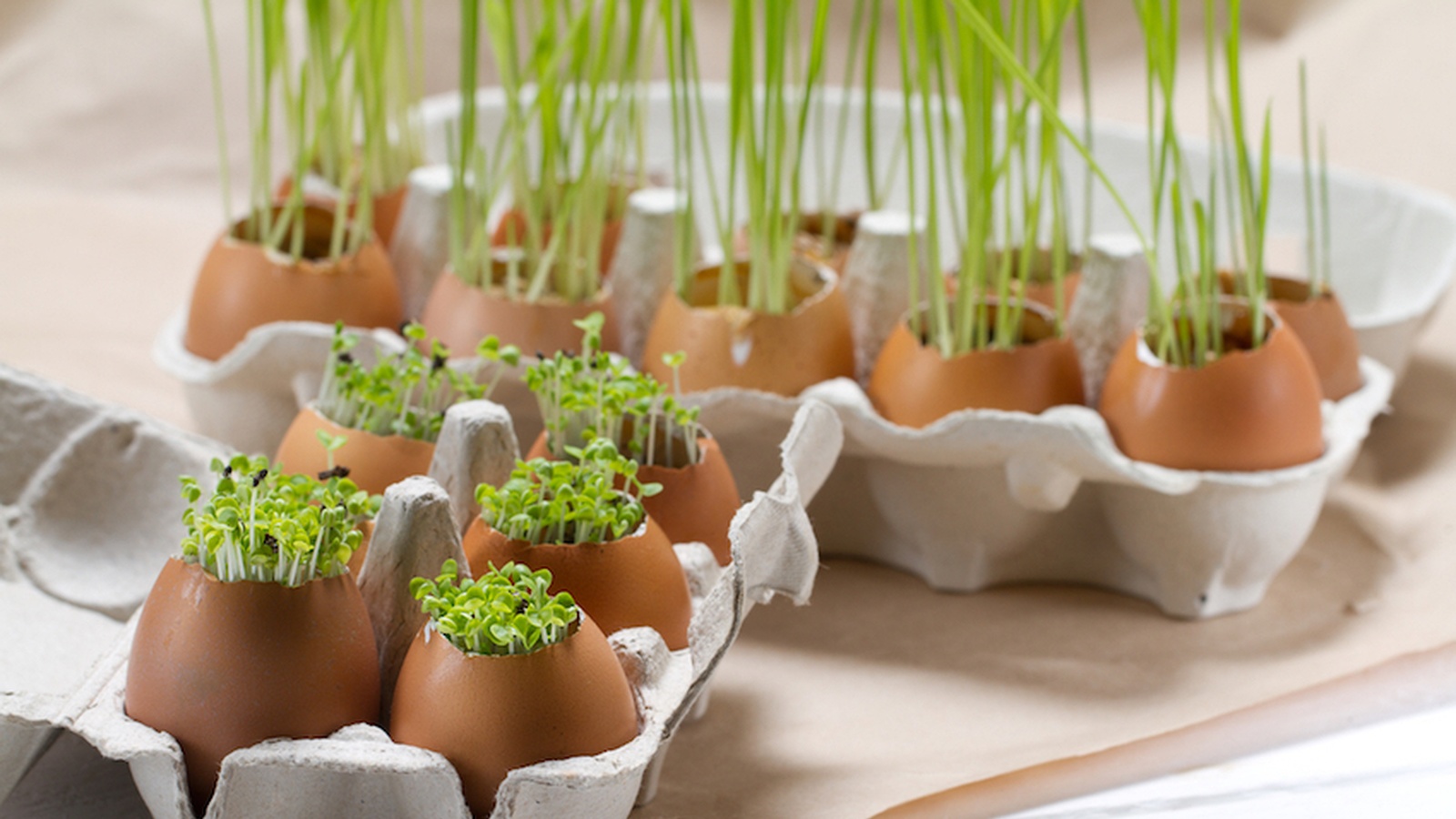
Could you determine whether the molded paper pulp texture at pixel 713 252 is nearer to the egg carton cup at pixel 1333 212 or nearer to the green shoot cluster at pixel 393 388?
the egg carton cup at pixel 1333 212

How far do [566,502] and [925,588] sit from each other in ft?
1.22

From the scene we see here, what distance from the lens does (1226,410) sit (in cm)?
83

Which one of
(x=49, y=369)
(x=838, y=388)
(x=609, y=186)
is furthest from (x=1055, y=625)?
(x=49, y=369)

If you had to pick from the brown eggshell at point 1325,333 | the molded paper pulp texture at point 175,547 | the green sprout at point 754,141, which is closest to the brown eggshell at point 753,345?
the green sprout at point 754,141

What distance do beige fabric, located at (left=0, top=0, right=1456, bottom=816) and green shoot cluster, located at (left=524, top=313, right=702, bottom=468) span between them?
16 centimetres

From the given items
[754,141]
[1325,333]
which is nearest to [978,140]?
[754,141]

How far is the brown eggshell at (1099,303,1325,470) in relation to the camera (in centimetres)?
83

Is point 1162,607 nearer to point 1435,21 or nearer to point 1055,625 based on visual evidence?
point 1055,625

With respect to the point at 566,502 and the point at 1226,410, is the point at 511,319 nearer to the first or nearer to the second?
the point at 566,502

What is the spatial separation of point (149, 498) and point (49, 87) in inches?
41.5

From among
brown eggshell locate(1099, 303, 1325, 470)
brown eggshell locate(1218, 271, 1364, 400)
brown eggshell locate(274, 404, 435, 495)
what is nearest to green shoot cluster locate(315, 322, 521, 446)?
brown eggshell locate(274, 404, 435, 495)

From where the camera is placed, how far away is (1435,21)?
162 cm

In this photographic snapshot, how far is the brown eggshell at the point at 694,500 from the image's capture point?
73 centimetres

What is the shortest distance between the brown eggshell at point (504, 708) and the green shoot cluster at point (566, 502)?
0.07 m
